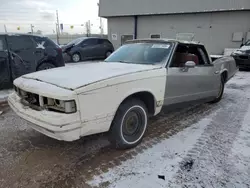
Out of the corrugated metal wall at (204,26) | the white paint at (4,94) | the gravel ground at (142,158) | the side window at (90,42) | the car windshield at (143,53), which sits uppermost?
the corrugated metal wall at (204,26)

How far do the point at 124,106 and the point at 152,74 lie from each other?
667mm

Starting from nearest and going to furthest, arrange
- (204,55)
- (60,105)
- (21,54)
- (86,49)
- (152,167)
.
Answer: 1. (60,105)
2. (152,167)
3. (204,55)
4. (21,54)
5. (86,49)

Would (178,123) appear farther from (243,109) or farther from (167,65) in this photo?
(243,109)

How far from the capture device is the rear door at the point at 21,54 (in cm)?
626

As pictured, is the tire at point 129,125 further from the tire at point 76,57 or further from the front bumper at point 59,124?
the tire at point 76,57

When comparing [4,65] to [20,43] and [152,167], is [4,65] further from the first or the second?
[152,167]

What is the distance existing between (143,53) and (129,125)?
147 cm

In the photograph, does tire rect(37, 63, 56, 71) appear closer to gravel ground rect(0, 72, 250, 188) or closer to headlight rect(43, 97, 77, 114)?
gravel ground rect(0, 72, 250, 188)

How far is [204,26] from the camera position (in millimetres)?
16250

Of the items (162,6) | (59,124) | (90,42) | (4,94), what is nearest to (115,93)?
(59,124)

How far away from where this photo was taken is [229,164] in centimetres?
274

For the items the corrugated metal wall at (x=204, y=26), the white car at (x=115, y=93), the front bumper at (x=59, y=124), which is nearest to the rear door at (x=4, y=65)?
the white car at (x=115, y=93)

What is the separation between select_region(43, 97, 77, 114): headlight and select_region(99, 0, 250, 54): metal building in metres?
15.6

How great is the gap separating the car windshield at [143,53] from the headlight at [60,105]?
1713 millimetres
